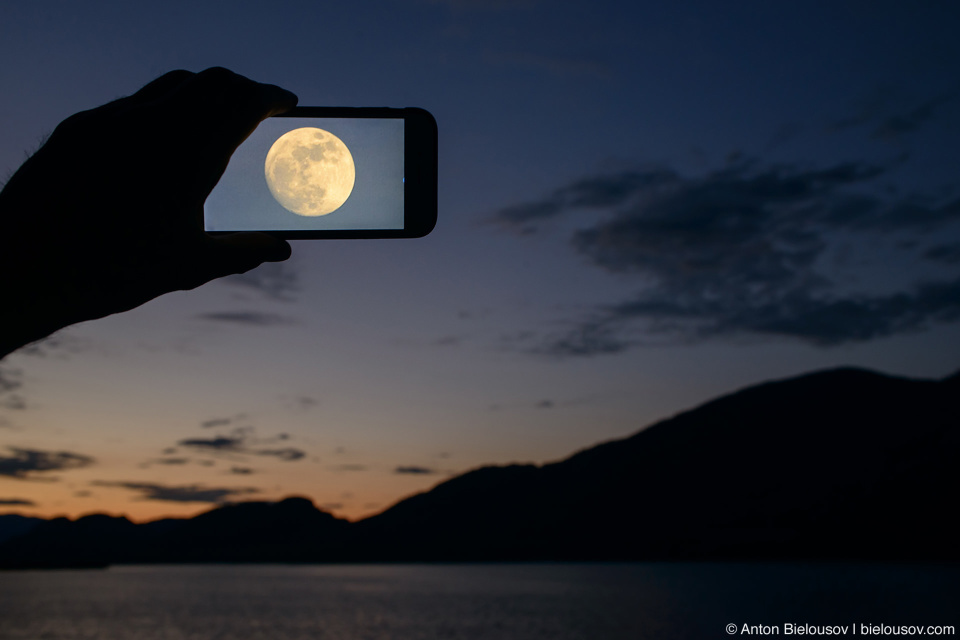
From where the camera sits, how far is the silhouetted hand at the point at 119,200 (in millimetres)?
1427

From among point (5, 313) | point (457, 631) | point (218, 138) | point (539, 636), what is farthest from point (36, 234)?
point (457, 631)

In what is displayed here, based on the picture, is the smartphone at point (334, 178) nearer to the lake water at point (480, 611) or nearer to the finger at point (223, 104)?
the finger at point (223, 104)

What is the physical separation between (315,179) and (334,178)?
0.07 metres

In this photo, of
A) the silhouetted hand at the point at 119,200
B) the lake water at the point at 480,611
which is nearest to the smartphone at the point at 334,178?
the silhouetted hand at the point at 119,200

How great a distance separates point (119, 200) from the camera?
1541 mm

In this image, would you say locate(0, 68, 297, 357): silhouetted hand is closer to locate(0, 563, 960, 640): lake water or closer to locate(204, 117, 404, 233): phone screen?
locate(204, 117, 404, 233): phone screen

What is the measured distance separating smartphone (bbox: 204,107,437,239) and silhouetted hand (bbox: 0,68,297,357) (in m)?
0.68

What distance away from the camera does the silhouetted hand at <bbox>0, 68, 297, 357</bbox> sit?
4.68 ft

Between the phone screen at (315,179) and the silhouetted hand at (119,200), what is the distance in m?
0.68

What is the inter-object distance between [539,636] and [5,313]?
3697 inches

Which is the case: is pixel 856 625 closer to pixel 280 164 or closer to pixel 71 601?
pixel 280 164

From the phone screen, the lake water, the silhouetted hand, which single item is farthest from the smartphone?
the lake water

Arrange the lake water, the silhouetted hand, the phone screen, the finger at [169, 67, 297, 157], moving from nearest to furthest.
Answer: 1. the silhouetted hand
2. the finger at [169, 67, 297, 157]
3. the phone screen
4. the lake water

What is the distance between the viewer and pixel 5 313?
1.39 m
